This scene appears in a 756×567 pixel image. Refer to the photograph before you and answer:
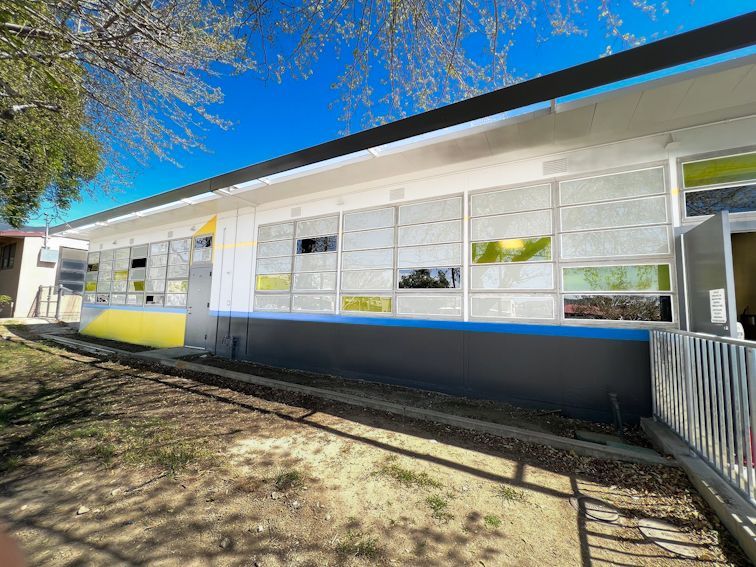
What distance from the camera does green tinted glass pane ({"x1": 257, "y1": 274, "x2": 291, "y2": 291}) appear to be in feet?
25.1

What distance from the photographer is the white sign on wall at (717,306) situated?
3.04m

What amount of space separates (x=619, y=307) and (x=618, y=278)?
0.39m

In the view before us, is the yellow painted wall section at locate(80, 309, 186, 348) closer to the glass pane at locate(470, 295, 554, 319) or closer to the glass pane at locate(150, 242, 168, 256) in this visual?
the glass pane at locate(150, 242, 168, 256)

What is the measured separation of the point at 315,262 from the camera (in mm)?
7312

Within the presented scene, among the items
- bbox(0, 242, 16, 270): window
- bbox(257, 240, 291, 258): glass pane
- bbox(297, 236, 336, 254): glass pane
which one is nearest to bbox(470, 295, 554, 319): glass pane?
bbox(297, 236, 336, 254): glass pane

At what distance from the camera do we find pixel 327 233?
7.16 m

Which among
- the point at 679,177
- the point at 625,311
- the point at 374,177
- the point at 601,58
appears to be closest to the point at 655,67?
the point at 601,58

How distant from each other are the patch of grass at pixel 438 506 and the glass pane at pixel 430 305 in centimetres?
319

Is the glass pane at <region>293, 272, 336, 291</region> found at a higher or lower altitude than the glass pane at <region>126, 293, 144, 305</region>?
higher

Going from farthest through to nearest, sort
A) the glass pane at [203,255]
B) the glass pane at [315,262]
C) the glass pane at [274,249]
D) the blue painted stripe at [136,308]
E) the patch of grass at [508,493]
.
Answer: the blue painted stripe at [136,308], the glass pane at [203,255], the glass pane at [274,249], the glass pane at [315,262], the patch of grass at [508,493]

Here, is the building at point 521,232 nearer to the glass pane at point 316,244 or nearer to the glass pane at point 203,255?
the glass pane at point 316,244

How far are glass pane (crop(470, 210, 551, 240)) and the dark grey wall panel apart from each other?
157 cm

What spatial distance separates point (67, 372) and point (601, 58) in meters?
10.0

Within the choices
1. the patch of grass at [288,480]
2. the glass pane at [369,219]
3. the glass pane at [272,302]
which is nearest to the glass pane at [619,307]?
the glass pane at [369,219]
